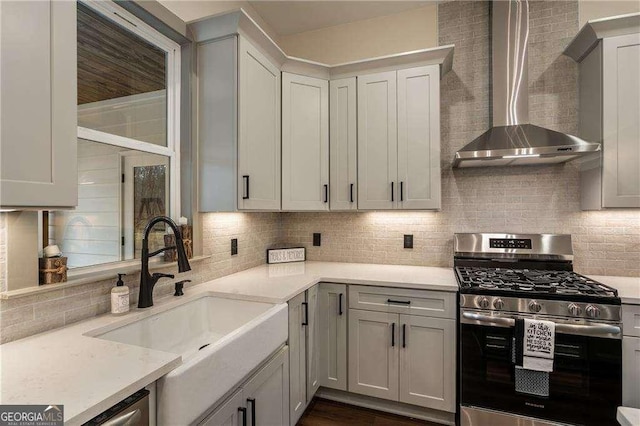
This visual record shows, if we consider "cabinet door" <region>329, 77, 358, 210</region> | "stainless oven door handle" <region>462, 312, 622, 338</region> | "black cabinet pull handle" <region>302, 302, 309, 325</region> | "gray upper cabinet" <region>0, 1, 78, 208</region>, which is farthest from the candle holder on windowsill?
"stainless oven door handle" <region>462, 312, 622, 338</region>

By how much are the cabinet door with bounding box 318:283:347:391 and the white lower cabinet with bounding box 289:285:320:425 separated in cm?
5

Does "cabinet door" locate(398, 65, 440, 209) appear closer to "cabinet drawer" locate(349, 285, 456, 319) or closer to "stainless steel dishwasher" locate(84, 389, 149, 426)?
"cabinet drawer" locate(349, 285, 456, 319)

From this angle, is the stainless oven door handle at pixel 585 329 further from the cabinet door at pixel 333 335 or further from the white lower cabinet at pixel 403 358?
the cabinet door at pixel 333 335

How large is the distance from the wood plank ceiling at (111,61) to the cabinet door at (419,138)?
174 centimetres

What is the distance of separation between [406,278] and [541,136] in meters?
1.34

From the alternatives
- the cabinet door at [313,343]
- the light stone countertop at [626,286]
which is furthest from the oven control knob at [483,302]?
the cabinet door at [313,343]

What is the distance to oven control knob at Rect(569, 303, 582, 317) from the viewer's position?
1.77 meters

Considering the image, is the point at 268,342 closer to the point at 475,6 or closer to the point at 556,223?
the point at 556,223

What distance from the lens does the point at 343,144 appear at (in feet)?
8.65

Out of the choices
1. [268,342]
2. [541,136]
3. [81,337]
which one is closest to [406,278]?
[268,342]

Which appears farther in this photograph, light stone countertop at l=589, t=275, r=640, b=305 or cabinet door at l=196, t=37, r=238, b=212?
cabinet door at l=196, t=37, r=238, b=212

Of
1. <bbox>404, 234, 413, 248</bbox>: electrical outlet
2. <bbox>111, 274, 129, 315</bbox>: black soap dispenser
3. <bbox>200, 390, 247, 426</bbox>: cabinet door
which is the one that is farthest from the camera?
<bbox>404, 234, 413, 248</bbox>: electrical outlet

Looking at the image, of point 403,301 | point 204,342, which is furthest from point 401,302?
point 204,342

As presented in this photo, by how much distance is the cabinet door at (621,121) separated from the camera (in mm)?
2039
